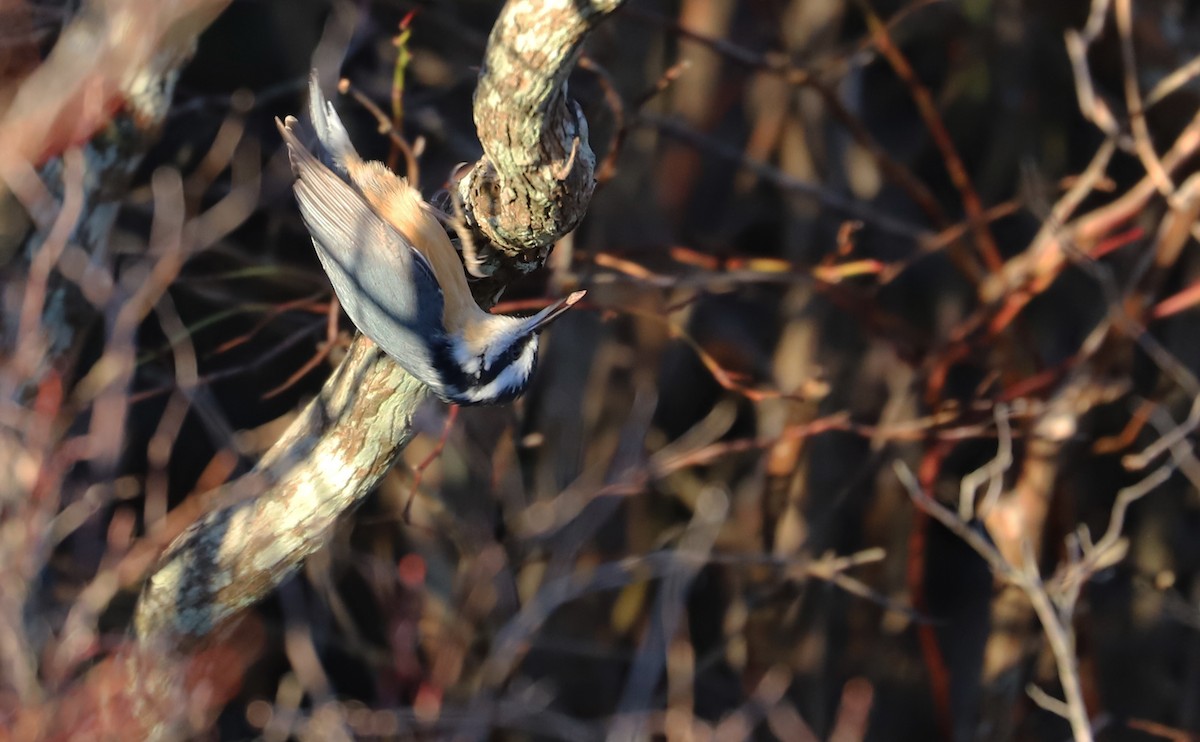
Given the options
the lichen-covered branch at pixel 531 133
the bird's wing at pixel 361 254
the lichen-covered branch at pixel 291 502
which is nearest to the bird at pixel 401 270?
the bird's wing at pixel 361 254

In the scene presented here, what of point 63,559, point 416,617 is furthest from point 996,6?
point 63,559

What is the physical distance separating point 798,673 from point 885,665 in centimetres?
54

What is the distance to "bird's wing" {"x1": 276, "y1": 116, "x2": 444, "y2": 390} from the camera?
1.93 m

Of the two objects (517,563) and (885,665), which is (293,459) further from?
(885,665)

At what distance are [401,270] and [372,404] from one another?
18.7 inches

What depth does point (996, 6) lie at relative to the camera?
3.94 meters

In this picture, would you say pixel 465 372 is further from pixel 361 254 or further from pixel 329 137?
pixel 329 137

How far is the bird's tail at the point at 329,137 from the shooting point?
2.20 m

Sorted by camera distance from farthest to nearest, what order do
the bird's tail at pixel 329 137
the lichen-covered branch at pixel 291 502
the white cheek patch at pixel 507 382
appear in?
the bird's tail at pixel 329 137, the white cheek patch at pixel 507 382, the lichen-covered branch at pixel 291 502

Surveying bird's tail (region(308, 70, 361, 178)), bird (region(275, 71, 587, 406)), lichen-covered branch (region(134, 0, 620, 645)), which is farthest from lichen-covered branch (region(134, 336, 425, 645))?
bird's tail (region(308, 70, 361, 178))

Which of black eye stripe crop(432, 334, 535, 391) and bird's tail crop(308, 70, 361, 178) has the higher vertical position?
bird's tail crop(308, 70, 361, 178)

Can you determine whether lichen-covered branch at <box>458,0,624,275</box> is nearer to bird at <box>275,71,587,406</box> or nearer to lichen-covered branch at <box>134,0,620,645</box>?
lichen-covered branch at <box>134,0,620,645</box>

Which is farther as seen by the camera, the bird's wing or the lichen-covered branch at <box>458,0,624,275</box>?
the bird's wing

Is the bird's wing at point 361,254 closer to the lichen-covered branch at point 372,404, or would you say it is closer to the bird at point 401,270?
the bird at point 401,270
